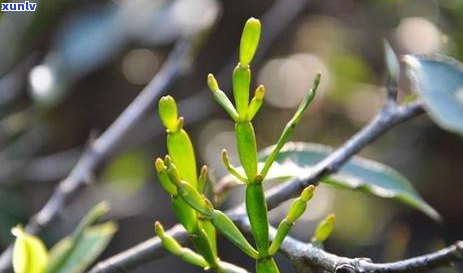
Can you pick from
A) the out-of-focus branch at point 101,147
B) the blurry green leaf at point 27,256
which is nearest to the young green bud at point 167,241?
the blurry green leaf at point 27,256

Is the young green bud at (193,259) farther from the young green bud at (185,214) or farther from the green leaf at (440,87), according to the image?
the green leaf at (440,87)

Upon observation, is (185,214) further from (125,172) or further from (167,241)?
(125,172)

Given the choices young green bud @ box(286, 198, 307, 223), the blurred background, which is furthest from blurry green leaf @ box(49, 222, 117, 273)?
the blurred background

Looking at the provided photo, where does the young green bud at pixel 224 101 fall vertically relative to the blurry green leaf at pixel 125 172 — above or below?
above

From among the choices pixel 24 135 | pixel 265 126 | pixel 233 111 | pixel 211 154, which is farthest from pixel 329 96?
pixel 233 111

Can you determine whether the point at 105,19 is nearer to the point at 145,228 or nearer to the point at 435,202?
the point at 145,228

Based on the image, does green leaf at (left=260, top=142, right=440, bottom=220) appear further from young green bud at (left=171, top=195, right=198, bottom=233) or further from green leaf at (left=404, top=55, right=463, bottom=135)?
young green bud at (left=171, top=195, right=198, bottom=233)

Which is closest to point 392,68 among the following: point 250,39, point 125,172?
point 250,39
